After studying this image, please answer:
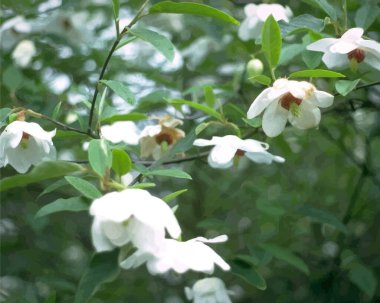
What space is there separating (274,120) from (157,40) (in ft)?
0.78

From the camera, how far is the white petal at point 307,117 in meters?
1.21

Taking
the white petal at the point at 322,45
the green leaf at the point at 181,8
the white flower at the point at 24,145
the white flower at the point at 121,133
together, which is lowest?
the white flower at the point at 121,133

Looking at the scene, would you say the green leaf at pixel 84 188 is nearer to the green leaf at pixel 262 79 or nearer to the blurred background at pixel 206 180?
the green leaf at pixel 262 79

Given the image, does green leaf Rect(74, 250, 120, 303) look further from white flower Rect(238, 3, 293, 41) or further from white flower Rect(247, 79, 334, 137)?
white flower Rect(238, 3, 293, 41)

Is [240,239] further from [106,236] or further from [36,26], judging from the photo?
[106,236]

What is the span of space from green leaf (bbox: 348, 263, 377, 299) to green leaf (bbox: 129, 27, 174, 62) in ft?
2.67

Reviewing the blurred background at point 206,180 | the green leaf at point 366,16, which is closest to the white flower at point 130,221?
the green leaf at point 366,16


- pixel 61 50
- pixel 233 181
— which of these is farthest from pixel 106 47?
pixel 233 181

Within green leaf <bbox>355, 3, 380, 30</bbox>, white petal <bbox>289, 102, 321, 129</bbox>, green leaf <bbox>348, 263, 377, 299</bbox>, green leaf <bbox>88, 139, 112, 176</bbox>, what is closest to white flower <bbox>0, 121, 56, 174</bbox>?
green leaf <bbox>88, 139, 112, 176</bbox>

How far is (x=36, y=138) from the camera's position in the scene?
1.22 metres

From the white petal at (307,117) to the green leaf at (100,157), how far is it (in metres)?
0.36

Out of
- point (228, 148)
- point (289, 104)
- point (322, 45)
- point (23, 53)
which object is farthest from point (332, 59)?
point (23, 53)

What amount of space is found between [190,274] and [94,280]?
3.93 ft

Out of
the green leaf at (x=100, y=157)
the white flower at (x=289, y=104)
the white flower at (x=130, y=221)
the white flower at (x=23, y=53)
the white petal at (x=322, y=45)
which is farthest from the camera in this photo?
the white flower at (x=23, y=53)
